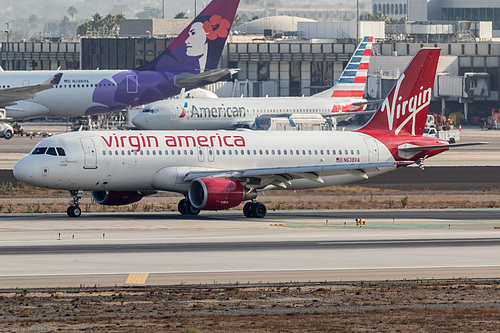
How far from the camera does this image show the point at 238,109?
106 metres

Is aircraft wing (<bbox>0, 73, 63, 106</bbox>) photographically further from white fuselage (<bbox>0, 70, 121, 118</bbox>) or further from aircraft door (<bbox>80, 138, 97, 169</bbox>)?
aircraft door (<bbox>80, 138, 97, 169</bbox>)

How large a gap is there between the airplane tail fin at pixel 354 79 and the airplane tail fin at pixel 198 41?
16.5m

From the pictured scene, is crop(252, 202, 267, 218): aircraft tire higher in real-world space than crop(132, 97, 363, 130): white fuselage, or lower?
lower

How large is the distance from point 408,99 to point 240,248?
69.5ft

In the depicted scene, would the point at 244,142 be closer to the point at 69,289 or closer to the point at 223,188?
the point at 223,188

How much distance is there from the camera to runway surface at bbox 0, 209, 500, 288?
106ft

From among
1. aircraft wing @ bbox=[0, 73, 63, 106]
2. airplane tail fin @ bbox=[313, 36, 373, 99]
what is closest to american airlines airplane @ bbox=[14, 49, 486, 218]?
aircraft wing @ bbox=[0, 73, 63, 106]

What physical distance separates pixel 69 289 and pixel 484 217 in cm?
2693

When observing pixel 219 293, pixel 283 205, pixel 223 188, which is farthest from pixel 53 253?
pixel 283 205

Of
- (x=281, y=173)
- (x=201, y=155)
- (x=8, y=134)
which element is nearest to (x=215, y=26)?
(x=8, y=134)

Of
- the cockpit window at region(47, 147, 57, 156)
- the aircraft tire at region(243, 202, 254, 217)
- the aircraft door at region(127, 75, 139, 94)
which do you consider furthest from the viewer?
the aircraft door at region(127, 75, 139, 94)

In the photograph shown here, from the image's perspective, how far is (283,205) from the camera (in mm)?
55844

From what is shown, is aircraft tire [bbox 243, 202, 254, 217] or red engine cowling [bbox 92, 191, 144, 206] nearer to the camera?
aircraft tire [bbox 243, 202, 254, 217]

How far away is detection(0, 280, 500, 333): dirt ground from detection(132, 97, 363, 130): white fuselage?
73.8 m
